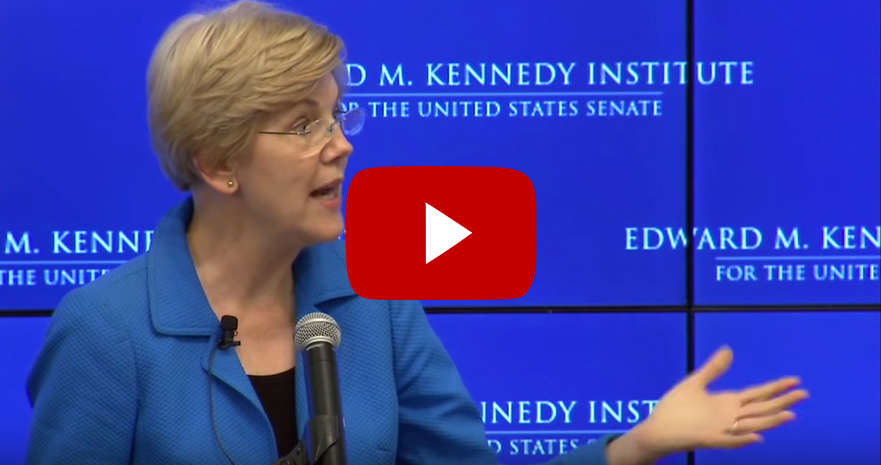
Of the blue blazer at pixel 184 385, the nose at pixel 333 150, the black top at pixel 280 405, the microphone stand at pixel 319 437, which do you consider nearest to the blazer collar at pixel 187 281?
the blue blazer at pixel 184 385

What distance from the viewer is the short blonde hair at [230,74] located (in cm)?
190

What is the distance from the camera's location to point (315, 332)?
143 cm

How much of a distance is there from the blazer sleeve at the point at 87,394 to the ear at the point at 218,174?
0.27 metres

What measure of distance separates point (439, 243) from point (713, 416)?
700 mm

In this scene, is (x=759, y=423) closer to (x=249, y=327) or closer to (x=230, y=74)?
(x=249, y=327)

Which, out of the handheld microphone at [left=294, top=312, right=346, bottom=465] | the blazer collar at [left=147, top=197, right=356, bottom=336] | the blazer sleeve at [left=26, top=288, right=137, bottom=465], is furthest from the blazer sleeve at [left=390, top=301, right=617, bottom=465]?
the handheld microphone at [left=294, top=312, right=346, bottom=465]

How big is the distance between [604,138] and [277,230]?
130 cm

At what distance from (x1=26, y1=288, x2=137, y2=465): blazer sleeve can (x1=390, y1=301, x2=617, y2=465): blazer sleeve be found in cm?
46

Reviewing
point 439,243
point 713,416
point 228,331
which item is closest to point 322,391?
point 228,331

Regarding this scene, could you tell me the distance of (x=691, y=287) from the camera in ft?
10.1

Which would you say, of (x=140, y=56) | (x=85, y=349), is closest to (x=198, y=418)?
(x=85, y=349)

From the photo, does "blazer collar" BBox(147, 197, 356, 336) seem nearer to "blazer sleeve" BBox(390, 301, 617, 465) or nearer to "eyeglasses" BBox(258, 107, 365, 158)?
"blazer sleeve" BBox(390, 301, 617, 465)

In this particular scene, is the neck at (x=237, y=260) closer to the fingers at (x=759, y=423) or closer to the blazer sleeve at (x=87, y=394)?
the blazer sleeve at (x=87, y=394)

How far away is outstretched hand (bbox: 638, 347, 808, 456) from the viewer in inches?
70.2
